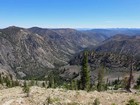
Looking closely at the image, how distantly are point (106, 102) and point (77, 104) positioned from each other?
15.2 feet

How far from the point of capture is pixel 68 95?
1704 inches

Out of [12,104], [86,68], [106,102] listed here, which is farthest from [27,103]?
[86,68]

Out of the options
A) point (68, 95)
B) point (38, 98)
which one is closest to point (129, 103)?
point (68, 95)

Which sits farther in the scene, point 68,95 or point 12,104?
point 68,95

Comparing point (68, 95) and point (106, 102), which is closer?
point (106, 102)

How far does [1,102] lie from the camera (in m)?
41.8

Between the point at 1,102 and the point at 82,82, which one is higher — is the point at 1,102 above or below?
above

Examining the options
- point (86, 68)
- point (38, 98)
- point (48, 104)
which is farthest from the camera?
point (86, 68)

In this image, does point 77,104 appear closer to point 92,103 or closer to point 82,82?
point 92,103

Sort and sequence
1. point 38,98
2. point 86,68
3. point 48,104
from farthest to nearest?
point 86,68
point 38,98
point 48,104

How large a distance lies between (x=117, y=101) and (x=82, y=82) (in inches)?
2729

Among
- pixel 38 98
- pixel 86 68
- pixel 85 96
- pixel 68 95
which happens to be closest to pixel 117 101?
pixel 85 96

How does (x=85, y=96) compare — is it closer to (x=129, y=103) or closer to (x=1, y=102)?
(x=129, y=103)

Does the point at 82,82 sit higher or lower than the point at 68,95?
lower
